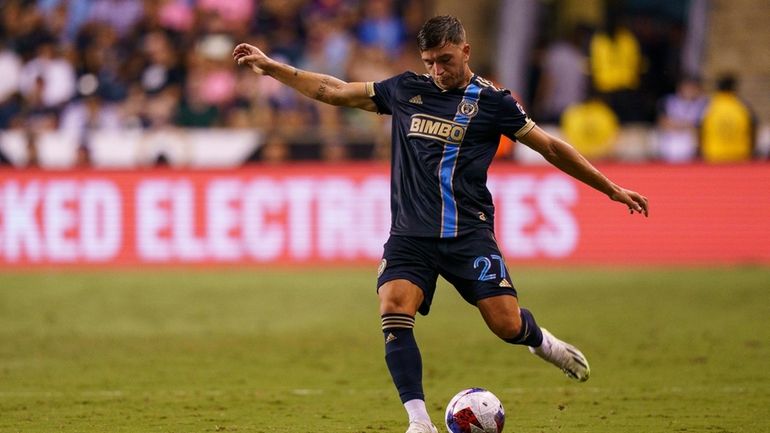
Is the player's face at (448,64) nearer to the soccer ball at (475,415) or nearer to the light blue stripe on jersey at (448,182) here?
the light blue stripe on jersey at (448,182)

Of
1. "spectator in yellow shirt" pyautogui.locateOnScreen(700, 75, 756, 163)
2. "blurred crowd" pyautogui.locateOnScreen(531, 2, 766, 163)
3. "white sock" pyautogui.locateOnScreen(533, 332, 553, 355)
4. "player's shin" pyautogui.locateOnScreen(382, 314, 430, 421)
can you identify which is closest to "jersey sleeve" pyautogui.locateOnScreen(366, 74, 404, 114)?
"player's shin" pyautogui.locateOnScreen(382, 314, 430, 421)

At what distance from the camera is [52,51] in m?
21.9

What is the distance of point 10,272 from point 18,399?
9.44 metres

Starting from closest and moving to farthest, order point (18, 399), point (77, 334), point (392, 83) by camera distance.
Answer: point (392, 83) → point (18, 399) → point (77, 334)

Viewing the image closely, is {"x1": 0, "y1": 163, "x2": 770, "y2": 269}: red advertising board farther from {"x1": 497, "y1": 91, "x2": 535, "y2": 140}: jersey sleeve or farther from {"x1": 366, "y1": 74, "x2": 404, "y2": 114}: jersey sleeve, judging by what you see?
{"x1": 497, "y1": 91, "x2": 535, "y2": 140}: jersey sleeve

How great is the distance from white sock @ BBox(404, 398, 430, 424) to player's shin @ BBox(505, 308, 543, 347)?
0.95 m

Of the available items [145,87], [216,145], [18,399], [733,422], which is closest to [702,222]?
[216,145]

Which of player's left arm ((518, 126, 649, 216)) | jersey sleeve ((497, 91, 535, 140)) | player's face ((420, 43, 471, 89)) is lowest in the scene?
player's left arm ((518, 126, 649, 216))

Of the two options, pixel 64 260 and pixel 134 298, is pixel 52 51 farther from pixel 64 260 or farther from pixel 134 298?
pixel 134 298

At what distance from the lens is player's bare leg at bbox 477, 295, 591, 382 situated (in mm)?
8141

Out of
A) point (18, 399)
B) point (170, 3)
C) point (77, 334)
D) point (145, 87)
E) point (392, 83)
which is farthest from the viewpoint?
point (170, 3)

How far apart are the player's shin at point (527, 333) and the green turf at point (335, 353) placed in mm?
549

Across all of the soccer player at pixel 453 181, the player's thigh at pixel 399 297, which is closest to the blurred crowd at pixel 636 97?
the soccer player at pixel 453 181

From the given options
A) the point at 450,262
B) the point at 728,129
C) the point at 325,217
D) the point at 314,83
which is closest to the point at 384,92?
the point at 314,83
